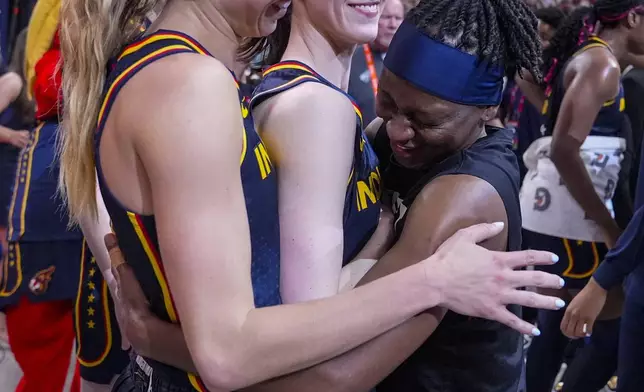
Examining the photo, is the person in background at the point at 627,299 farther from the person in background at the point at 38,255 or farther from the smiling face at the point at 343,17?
the person in background at the point at 38,255

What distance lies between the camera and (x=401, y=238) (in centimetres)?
117

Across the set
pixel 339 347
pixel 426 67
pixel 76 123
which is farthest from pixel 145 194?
pixel 426 67

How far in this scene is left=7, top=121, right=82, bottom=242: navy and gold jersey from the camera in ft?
7.23

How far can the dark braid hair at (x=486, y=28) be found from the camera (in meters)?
1.26

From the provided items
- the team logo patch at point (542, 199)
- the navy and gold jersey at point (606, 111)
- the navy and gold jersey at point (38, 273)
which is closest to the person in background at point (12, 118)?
the navy and gold jersey at point (38, 273)

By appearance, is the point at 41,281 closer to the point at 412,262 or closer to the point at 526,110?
Result: the point at 412,262

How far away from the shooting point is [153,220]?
39.8 inches

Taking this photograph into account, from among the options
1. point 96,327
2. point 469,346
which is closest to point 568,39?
point 469,346

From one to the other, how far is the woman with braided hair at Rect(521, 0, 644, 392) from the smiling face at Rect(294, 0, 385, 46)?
1.62 metres

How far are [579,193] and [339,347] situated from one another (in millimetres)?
1985

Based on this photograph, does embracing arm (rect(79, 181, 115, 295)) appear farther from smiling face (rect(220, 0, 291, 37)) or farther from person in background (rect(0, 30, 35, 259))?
smiling face (rect(220, 0, 291, 37))

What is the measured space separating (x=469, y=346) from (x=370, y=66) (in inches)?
80.8

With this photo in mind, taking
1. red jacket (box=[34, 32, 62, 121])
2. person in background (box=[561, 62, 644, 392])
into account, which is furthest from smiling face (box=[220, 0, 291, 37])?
person in background (box=[561, 62, 644, 392])

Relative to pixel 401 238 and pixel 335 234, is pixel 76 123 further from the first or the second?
pixel 401 238
